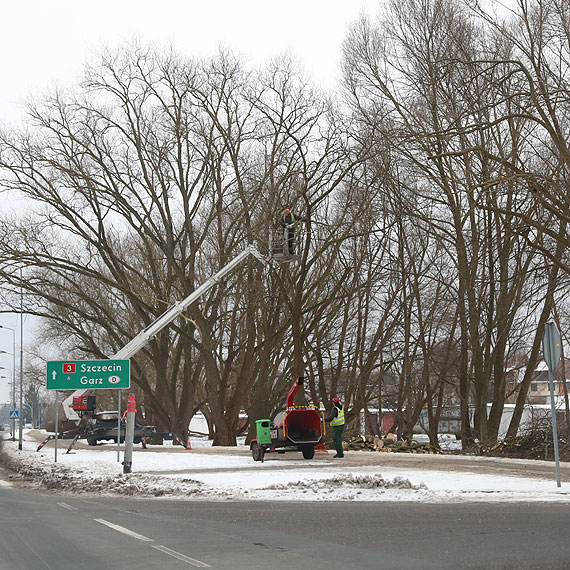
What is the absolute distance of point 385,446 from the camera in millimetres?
27750

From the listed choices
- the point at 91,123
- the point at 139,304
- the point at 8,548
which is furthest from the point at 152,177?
the point at 8,548

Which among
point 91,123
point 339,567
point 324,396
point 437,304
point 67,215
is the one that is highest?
point 91,123

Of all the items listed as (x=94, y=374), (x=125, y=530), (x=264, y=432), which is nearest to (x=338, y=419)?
(x=264, y=432)

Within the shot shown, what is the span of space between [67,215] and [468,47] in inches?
870

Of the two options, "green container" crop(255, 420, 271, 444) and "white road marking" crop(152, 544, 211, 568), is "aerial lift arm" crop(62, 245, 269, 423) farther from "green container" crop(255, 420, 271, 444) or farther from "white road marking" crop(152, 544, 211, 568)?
"white road marking" crop(152, 544, 211, 568)

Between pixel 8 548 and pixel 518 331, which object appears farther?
pixel 518 331

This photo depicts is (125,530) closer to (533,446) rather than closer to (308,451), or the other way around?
(308,451)

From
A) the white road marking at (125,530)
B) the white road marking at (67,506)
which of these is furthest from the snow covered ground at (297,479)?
the white road marking at (125,530)

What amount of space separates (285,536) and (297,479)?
680 cm

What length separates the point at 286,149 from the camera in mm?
36688

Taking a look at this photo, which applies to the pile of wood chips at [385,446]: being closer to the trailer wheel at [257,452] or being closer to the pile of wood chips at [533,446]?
the pile of wood chips at [533,446]

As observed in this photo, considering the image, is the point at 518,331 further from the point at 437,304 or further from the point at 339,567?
the point at 339,567

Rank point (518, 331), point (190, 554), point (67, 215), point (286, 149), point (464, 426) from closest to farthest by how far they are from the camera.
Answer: point (190, 554) < point (464, 426) < point (518, 331) < point (286, 149) < point (67, 215)

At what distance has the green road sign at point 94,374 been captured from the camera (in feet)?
73.6
